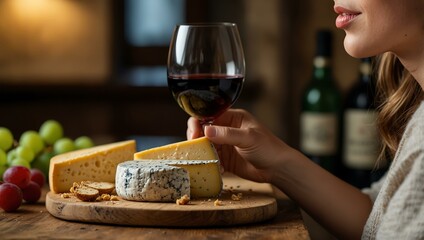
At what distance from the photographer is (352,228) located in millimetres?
1550

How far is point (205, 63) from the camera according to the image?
1446mm

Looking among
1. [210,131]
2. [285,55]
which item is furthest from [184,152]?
[285,55]

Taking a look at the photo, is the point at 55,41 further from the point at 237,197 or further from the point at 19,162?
the point at 237,197

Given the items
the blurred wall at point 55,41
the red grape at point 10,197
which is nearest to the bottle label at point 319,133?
the red grape at point 10,197

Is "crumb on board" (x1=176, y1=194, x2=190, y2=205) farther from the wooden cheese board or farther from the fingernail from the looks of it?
Result: the fingernail

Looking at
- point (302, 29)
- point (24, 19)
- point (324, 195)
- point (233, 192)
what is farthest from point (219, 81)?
point (24, 19)

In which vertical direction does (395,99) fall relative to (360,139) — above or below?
above

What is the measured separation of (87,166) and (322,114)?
3.40ft

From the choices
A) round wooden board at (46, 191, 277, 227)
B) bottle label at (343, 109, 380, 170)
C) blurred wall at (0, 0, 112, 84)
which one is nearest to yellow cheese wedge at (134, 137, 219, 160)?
round wooden board at (46, 191, 277, 227)

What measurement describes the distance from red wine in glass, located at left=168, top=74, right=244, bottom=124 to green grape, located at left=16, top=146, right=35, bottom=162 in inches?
17.9

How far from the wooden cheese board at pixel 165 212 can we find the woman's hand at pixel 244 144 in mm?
136

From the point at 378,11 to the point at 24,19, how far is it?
2.59 meters

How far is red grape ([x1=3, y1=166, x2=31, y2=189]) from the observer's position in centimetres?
149

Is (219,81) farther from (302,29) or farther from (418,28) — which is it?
(302,29)
